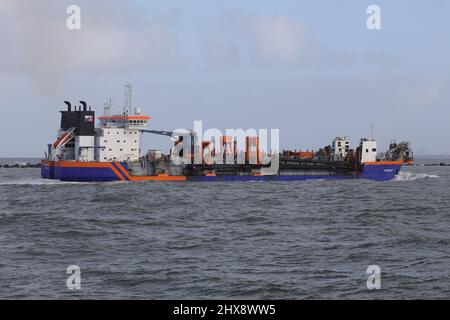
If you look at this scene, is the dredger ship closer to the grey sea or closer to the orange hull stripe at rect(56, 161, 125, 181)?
the orange hull stripe at rect(56, 161, 125, 181)

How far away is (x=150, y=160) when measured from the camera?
7231cm

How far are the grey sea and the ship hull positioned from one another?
689 inches

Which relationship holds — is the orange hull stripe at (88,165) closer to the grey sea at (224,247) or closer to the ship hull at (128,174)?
the ship hull at (128,174)

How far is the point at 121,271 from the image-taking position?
872 inches

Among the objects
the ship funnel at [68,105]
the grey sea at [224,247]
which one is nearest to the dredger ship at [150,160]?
the ship funnel at [68,105]

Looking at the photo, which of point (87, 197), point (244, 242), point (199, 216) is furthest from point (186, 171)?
point (244, 242)

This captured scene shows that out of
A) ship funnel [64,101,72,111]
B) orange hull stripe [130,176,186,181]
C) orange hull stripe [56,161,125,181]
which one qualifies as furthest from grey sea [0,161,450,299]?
ship funnel [64,101,72,111]

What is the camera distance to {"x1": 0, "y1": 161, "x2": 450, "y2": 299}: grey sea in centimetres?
1995

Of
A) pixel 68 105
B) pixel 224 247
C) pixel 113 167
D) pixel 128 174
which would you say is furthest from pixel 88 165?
pixel 224 247

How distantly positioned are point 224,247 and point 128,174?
144ft

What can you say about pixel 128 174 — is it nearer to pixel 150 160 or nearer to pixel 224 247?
pixel 150 160

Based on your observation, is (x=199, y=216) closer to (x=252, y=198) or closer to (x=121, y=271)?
(x=252, y=198)

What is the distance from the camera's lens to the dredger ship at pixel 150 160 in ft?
227
